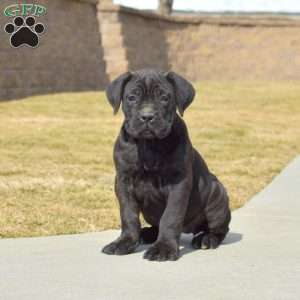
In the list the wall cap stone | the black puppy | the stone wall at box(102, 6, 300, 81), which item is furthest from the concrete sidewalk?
the wall cap stone

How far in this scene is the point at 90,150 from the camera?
14.5m

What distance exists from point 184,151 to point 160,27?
90.8 ft

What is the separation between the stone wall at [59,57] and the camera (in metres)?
23.2

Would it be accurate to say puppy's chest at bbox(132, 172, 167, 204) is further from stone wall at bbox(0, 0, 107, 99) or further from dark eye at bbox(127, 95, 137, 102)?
stone wall at bbox(0, 0, 107, 99)

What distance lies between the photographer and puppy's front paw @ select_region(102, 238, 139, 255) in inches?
229

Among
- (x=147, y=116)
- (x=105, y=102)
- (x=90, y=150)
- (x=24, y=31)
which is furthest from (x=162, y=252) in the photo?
(x=24, y=31)

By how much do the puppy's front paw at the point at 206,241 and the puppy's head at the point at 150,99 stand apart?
103 centimetres

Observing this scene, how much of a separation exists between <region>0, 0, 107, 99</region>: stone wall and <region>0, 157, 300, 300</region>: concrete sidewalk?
16.9 meters

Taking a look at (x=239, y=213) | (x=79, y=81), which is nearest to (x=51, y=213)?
(x=239, y=213)

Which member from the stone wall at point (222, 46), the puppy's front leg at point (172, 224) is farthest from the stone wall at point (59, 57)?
the puppy's front leg at point (172, 224)

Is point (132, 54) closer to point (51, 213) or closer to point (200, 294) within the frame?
point (51, 213)

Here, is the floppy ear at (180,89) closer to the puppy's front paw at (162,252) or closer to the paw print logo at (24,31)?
the puppy's front paw at (162,252)

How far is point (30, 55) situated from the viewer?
24031 millimetres

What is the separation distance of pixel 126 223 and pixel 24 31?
20387 mm
